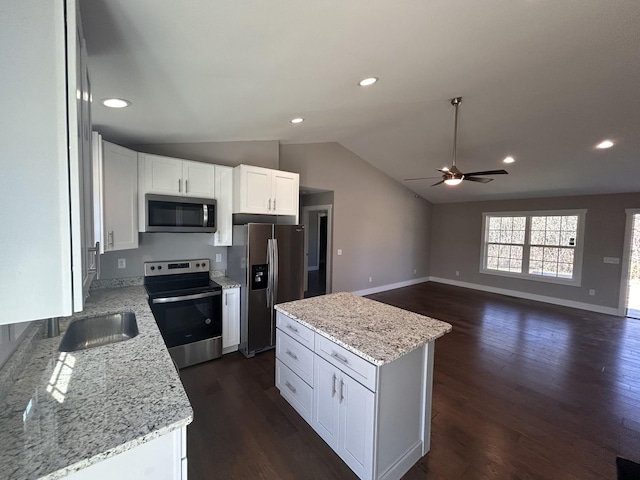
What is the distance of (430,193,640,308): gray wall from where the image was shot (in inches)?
207

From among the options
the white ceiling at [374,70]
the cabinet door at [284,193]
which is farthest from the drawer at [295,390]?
the white ceiling at [374,70]

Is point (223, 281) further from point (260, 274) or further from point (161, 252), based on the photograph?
point (161, 252)

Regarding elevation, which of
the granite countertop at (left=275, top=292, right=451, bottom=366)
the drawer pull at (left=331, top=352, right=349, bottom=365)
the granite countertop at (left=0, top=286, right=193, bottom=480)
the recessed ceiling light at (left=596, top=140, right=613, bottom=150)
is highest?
the recessed ceiling light at (left=596, top=140, right=613, bottom=150)

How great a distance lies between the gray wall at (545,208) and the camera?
17.2 feet

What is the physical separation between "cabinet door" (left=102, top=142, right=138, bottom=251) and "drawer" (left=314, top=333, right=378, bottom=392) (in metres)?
2.02

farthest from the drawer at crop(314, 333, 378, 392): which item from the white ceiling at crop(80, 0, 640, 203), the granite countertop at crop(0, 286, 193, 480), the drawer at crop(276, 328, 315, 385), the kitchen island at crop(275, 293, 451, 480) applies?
the white ceiling at crop(80, 0, 640, 203)

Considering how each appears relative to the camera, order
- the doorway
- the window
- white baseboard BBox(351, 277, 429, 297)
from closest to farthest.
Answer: the doorway, the window, white baseboard BBox(351, 277, 429, 297)

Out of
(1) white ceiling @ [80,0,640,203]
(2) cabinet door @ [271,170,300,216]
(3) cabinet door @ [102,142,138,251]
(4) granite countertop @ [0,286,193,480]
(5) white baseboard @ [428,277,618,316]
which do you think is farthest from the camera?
(5) white baseboard @ [428,277,618,316]

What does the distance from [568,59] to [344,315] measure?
286 cm

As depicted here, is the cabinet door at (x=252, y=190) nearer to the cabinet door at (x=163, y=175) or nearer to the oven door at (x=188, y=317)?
the cabinet door at (x=163, y=175)

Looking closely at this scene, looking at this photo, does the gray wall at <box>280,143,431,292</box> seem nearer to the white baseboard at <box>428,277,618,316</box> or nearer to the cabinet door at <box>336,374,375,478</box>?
the white baseboard at <box>428,277,618,316</box>

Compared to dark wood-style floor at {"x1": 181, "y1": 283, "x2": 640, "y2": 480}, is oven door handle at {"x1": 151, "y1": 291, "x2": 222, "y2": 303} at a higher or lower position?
higher

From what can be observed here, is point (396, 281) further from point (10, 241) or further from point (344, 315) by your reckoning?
point (10, 241)

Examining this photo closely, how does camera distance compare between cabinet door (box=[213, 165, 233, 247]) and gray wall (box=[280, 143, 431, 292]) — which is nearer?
cabinet door (box=[213, 165, 233, 247])
